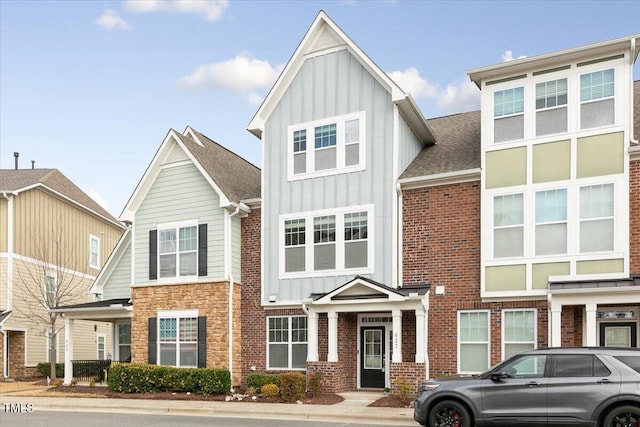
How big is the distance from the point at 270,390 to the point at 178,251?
6264 millimetres

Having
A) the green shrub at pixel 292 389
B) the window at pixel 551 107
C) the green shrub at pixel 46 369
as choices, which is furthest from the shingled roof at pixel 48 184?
the window at pixel 551 107

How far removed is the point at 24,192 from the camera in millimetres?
31094

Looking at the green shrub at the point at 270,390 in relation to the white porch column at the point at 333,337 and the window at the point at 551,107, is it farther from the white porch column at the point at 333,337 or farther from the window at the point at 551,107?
the window at the point at 551,107

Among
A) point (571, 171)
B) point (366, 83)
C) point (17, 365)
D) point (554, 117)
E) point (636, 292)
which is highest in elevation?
point (366, 83)

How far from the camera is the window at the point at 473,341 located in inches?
743

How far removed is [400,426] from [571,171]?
324 inches

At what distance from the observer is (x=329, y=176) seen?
21516 mm

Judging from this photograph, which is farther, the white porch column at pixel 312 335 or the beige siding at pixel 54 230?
the beige siding at pixel 54 230

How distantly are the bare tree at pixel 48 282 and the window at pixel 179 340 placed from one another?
7476 mm

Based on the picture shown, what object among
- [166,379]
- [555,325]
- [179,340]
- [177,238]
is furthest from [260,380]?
[555,325]

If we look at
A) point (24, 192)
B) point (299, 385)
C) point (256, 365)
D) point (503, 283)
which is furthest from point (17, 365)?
point (503, 283)

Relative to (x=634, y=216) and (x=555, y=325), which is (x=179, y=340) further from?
(x=634, y=216)

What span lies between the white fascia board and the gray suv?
29.6 ft

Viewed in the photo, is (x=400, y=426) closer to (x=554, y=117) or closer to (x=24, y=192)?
(x=554, y=117)
